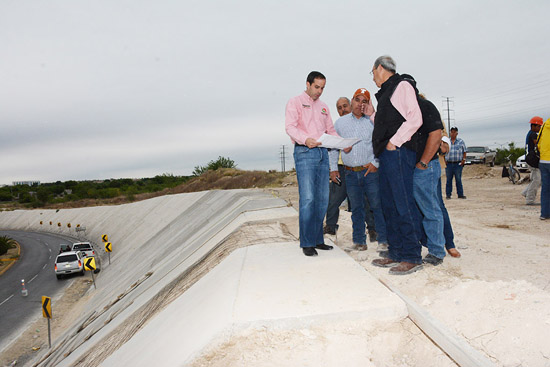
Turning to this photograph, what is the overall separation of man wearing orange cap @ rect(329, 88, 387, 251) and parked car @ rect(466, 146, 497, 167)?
26431 millimetres

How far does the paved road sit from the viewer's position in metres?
19.0

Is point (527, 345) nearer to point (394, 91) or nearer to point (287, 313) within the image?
point (287, 313)

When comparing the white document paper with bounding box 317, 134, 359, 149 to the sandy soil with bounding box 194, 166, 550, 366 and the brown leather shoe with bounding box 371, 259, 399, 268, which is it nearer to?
the brown leather shoe with bounding box 371, 259, 399, 268

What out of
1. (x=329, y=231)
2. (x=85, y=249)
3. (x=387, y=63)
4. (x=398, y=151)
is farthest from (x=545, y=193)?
(x=85, y=249)

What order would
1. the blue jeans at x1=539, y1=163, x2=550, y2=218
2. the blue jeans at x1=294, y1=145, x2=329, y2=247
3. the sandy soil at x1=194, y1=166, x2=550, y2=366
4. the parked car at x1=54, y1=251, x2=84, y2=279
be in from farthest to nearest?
1. the parked car at x1=54, y1=251, x2=84, y2=279
2. the blue jeans at x1=539, y1=163, x2=550, y2=218
3. the blue jeans at x1=294, y1=145, x2=329, y2=247
4. the sandy soil at x1=194, y1=166, x2=550, y2=366

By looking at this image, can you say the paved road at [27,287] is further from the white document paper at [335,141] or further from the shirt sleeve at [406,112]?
the shirt sleeve at [406,112]

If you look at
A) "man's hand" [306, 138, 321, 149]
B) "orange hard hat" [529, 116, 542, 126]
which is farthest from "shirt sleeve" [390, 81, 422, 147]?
"orange hard hat" [529, 116, 542, 126]

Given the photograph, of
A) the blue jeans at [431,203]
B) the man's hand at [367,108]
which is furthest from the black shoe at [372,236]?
the man's hand at [367,108]

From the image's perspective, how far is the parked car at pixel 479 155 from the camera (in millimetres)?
27953

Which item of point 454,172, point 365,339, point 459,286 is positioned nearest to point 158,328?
point 365,339

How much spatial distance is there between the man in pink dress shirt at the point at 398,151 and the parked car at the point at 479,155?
90.4 ft

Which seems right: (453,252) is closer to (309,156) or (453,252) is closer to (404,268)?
(404,268)

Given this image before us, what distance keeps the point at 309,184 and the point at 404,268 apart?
1.48 metres

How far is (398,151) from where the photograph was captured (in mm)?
3836
